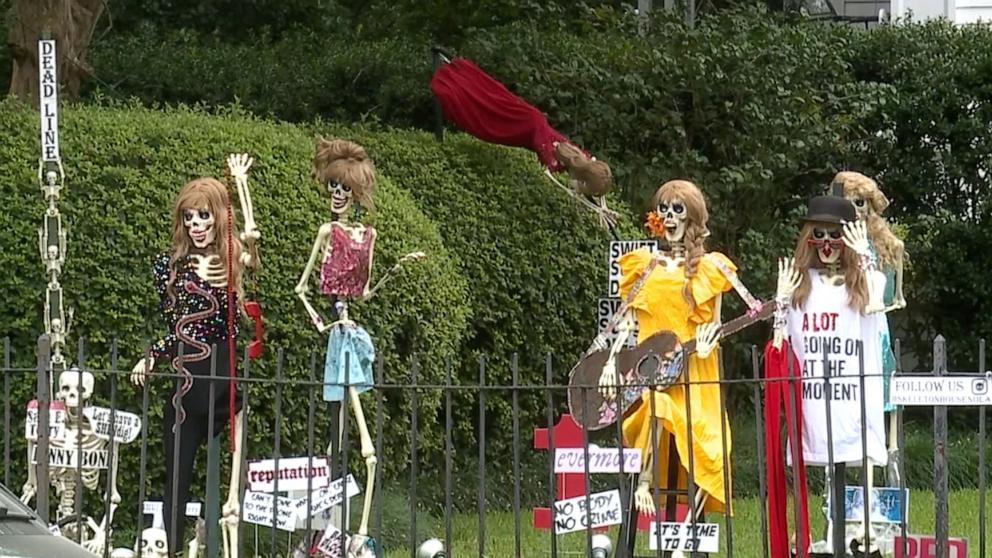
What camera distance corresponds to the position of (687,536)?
7430 mm

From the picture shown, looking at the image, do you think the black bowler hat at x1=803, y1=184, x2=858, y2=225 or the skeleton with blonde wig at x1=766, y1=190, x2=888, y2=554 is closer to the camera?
the skeleton with blonde wig at x1=766, y1=190, x2=888, y2=554

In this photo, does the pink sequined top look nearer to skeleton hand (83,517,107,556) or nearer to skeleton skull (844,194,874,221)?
skeleton hand (83,517,107,556)

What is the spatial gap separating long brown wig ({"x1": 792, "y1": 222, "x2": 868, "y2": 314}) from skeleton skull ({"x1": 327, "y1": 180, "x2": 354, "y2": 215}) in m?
2.05

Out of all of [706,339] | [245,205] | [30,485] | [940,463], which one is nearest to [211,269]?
[245,205]

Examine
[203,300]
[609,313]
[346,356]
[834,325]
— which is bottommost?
[346,356]

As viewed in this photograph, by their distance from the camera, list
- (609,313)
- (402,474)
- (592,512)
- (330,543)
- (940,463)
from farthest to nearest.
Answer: (402,474), (609,313), (330,543), (592,512), (940,463)

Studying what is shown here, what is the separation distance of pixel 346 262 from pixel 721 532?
3269mm

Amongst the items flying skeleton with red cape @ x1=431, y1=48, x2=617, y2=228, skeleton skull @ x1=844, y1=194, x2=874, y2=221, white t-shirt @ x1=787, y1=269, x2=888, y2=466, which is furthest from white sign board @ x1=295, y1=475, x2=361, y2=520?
flying skeleton with red cape @ x1=431, y1=48, x2=617, y2=228

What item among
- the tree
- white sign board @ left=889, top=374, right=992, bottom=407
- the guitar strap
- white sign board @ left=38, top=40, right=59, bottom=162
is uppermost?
the tree

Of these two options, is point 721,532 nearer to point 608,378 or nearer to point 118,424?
point 608,378

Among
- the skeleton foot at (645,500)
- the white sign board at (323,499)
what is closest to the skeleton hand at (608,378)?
the skeleton foot at (645,500)

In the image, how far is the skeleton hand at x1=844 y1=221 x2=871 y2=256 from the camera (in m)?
8.40

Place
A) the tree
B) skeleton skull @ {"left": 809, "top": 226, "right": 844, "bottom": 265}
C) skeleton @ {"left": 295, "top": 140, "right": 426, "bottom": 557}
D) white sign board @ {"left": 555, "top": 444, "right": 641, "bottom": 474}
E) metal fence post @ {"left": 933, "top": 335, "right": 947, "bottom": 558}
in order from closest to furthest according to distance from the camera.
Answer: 1. metal fence post @ {"left": 933, "top": 335, "right": 947, "bottom": 558}
2. white sign board @ {"left": 555, "top": 444, "right": 641, "bottom": 474}
3. skeleton skull @ {"left": 809, "top": 226, "right": 844, "bottom": 265}
4. skeleton @ {"left": 295, "top": 140, "right": 426, "bottom": 557}
5. the tree

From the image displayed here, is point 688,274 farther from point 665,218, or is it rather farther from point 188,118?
point 188,118
